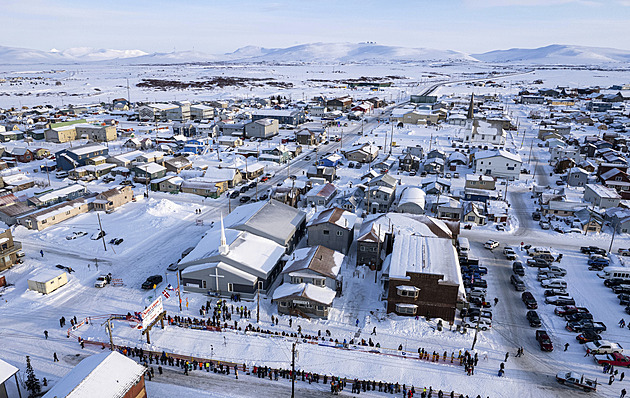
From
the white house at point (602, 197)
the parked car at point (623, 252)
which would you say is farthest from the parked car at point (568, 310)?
the white house at point (602, 197)

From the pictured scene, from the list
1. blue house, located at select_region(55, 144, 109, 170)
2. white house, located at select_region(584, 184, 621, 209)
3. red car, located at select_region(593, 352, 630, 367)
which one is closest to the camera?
red car, located at select_region(593, 352, 630, 367)

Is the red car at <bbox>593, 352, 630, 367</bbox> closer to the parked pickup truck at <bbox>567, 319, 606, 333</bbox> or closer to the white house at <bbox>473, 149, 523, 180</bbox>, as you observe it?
the parked pickup truck at <bbox>567, 319, 606, 333</bbox>

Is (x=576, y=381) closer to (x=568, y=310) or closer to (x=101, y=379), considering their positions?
(x=568, y=310)

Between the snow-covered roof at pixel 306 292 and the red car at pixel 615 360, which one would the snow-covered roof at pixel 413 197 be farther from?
the red car at pixel 615 360

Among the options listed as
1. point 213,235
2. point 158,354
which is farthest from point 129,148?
point 158,354

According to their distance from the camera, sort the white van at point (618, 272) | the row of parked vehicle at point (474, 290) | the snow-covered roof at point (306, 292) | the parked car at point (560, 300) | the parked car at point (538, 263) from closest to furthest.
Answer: the row of parked vehicle at point (474, 290) < the snow-covered roof at point (306, 292) < the parked car at point (560, 300) < the white van at point (618, 272) < the parked car at point (538, 263)

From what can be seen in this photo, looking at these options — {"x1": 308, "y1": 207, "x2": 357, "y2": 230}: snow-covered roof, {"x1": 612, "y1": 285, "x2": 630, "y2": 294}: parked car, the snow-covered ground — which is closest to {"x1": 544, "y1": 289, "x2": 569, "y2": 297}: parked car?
the snow-covered ground

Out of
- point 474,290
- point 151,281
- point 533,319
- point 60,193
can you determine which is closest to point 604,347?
point 533,319
